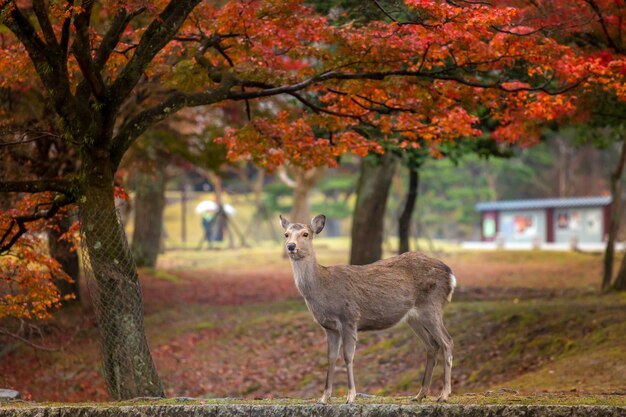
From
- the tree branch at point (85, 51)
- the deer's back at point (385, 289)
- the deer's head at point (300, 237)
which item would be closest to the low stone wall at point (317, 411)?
the deer's back at point (385, 289)

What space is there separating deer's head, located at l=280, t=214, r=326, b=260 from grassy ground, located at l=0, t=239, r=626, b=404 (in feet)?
12.2

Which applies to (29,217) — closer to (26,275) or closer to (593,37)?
(26,275)

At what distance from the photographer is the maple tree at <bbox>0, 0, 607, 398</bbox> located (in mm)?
11453

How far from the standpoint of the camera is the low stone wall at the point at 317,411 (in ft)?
24.8

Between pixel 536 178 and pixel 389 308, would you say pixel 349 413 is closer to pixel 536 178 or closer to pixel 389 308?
pixel 389 308

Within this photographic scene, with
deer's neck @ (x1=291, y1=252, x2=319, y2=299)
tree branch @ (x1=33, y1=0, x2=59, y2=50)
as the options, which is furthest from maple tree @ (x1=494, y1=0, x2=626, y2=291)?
tree branch @ (x1=33, y1=0, x2=59, y2=50)

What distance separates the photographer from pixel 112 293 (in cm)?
1142

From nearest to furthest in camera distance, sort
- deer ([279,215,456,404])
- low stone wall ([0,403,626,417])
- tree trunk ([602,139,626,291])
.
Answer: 1. low stone wall ([0,403,626,417])
2. deer ([279,215,456,404])
3. tree trunk ([602,139,626,291])

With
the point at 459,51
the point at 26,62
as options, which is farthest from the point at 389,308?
the point at 26,62

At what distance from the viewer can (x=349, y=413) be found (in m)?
8.04

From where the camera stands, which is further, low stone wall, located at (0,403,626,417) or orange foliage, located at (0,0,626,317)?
orange foliage, located at (0,0,626,317)

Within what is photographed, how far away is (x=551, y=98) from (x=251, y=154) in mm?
4557

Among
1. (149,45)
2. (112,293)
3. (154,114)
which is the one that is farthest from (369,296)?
(149,45)

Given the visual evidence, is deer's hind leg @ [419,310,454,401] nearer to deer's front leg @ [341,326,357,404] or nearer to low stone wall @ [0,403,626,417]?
deer's front leg @ [341,326,357,404]
